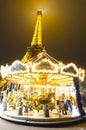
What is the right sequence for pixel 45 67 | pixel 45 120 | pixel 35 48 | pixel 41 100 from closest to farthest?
pixel 45 120
pixel 41 100
pixel 45 67
pixel 35 48

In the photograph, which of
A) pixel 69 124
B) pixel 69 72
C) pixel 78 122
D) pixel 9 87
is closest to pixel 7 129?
pixel 69 124

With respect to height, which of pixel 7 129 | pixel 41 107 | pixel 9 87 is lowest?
pixel 7 129

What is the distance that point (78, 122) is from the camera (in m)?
7.49

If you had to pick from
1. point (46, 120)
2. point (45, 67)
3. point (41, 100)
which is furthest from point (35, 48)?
point (46, 120)

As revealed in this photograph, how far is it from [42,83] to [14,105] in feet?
7.78

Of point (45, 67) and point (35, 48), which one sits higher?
point (35, 48)

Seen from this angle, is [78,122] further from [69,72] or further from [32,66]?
[32,66]

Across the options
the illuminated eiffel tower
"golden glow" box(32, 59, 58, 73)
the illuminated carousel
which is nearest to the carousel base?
the illuminated carousel

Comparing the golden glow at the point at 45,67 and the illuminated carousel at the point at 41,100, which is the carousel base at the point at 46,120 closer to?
the illuminated carousel at the point at 41,100

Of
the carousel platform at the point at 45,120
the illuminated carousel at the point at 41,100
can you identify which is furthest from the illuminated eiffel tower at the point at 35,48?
the carousel platform at the point at 45,120

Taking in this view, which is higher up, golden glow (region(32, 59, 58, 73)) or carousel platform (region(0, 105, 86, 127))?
golden glow (region(32, 59, 58, 73))

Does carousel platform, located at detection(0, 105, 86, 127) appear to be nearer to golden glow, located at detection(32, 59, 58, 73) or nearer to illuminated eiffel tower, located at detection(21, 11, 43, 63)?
golden glow, located at detection(32, 59, 58, 73)

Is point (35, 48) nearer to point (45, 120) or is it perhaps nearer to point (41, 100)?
point (41, 100)

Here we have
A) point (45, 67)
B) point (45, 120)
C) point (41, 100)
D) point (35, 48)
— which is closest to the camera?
point (45, 120)
